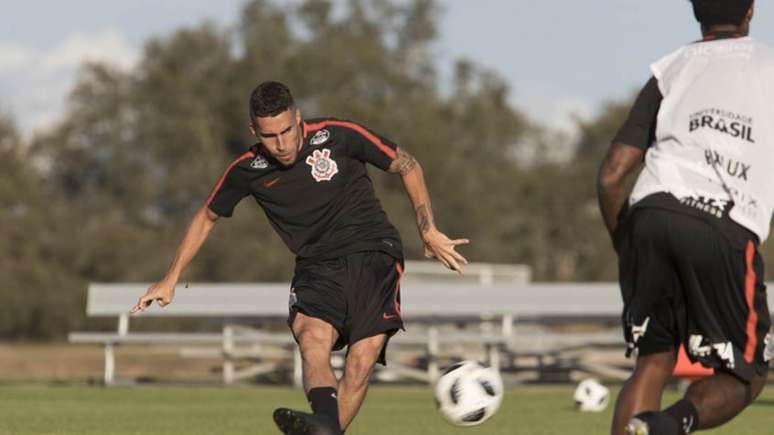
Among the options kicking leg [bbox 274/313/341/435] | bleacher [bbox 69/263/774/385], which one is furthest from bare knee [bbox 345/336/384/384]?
bleacher [bbox 69/263/774/385]

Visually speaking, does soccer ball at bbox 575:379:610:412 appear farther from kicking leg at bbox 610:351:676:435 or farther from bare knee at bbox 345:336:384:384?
kicking leg at bbox 610:351:676:435

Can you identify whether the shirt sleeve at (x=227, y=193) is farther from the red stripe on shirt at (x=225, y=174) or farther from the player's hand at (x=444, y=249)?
the player's hand at (x=444, y=249)

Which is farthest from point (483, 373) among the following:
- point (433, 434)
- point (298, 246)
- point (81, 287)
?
point (81, 287)

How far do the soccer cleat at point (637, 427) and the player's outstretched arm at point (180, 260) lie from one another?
3436 millimetres

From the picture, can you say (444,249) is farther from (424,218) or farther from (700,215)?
(700,215)

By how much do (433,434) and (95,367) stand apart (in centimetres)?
2540

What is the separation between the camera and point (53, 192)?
6166cm

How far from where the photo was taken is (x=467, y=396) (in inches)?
336

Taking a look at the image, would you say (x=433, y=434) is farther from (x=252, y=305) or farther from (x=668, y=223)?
(x=252, y=305)

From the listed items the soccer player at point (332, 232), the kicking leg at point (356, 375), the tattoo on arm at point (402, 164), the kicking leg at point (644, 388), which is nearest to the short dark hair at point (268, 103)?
the soccer player at point (332, 232)

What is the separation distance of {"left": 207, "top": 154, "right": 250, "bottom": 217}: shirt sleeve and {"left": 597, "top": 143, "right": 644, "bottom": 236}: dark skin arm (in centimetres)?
303

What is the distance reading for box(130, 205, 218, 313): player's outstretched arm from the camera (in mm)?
8539

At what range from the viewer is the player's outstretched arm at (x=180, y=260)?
28.0ft

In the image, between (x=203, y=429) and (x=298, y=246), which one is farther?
(x=203, y=429)
